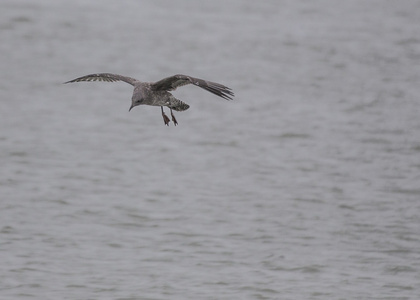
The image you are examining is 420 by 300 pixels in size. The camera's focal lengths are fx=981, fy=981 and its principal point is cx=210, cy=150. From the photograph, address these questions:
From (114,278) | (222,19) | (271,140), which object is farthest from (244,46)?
(114,278)

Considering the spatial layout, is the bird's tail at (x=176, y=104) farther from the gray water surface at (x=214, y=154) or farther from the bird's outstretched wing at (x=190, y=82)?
the gray water surface at (x=214, y=154)

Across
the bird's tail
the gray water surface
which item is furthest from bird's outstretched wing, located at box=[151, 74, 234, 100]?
the gray water surface

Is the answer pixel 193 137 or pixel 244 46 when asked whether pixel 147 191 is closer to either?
pixel 193 137

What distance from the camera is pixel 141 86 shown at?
462 inches

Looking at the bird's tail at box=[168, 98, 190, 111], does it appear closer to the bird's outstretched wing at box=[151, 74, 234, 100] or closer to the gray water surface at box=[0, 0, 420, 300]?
the bird's outstretched wing at box=[151, 74, 234, 100]

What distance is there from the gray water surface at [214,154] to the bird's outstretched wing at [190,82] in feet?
11.6

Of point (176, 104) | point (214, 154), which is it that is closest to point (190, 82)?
point (176, 104)

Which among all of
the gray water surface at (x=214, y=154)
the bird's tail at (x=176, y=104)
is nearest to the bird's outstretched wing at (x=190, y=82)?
the bird's tail at (x=176, y=104)

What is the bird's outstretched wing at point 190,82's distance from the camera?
1074 cm

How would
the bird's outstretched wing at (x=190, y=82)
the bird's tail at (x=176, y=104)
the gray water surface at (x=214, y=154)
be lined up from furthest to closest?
the gray water surface at (x=214, y=154), the bird's tail at (x=176, y=104), the bird's outstretched wing at (x=190, y=82)

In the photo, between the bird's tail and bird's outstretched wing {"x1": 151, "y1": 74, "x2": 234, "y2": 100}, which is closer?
bird's outstretched wing {"x1": 151, "y1": 74, "x2": 234, "y2": 100}

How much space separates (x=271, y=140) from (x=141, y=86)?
9332mm

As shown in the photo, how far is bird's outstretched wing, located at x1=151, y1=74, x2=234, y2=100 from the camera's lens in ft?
35.2

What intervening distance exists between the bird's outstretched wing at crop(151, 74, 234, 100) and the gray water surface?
11.6ft
